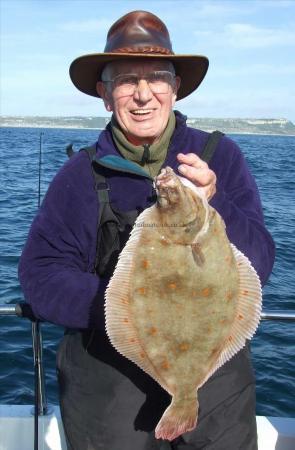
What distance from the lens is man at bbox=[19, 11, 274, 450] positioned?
8.77 feet

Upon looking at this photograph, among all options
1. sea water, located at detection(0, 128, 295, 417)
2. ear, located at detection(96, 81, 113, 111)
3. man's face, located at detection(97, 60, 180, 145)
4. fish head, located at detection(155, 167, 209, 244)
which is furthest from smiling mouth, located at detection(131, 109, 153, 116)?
sea water, located at detection(0, 128, 295, 417)

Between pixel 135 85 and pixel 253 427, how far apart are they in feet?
6.47

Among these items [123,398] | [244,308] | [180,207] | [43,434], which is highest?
[180,207]

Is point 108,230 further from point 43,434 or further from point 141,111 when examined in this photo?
point 43,434

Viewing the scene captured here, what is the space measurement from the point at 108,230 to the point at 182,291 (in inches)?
25.6

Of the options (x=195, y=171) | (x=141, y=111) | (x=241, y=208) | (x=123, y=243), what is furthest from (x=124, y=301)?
(x=141, y=111)

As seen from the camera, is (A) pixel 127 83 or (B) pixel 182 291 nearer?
(B) pixel 182 291

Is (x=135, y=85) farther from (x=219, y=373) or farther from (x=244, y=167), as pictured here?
(x=219, y=373)

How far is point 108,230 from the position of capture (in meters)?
2.79

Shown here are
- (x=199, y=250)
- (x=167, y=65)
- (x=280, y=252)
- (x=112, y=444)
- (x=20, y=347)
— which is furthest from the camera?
(x=280, y=252)

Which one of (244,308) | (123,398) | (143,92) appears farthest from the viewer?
(143,92)

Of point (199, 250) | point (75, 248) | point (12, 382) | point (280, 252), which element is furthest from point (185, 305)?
point (280, 252)

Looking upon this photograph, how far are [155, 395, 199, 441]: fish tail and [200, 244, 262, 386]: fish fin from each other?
13 cm

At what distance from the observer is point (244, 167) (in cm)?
297
